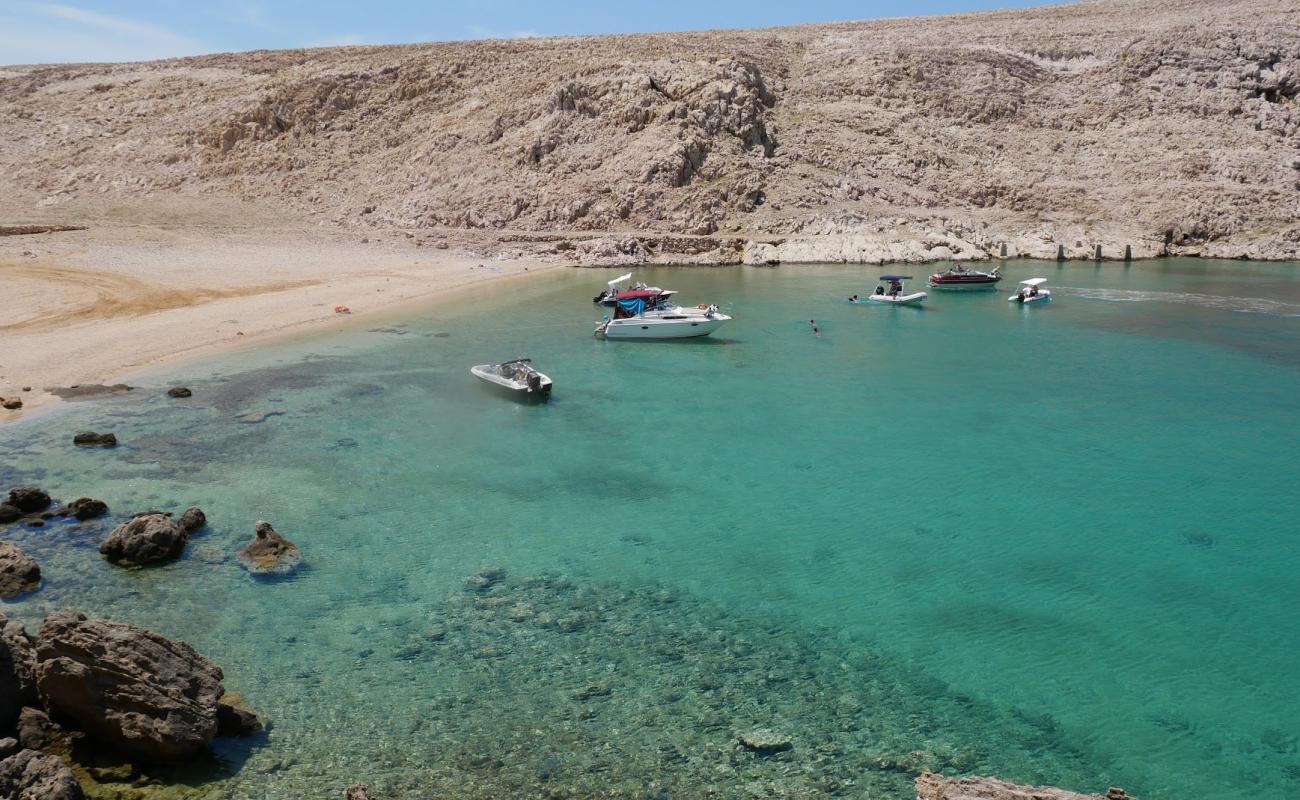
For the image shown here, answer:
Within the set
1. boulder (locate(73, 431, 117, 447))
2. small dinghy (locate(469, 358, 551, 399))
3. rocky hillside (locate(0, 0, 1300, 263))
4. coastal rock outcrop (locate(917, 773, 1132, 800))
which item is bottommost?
coastal rock outcrop (locate(917, 773, 1132, 800))

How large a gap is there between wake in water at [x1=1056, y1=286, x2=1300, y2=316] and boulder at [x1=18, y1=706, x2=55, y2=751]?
5070 centimetres

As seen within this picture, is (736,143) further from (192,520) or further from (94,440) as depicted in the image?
(192,520)

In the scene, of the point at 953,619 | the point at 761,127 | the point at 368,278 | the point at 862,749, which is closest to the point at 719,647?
the point at 862,749

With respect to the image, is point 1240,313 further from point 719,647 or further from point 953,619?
point 719,647

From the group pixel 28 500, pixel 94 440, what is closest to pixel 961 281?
pixel 94 440

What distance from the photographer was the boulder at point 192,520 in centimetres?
1680

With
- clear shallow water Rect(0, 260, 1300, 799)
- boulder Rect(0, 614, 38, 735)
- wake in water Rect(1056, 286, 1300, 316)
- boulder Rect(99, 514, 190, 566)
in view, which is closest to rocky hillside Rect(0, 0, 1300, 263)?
wake in water Rect(1056, 286, 1300, 316)

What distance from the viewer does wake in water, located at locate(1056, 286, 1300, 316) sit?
4422 centimetres

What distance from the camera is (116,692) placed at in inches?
393

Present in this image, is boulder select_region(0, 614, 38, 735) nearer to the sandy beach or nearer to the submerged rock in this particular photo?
the submerged rock

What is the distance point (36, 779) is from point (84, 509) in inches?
399

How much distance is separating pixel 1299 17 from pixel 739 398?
284 ft

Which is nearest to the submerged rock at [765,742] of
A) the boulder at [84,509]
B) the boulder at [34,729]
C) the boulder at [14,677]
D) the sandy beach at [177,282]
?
the boulder at [34,729]

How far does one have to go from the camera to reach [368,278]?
49.2 meters
